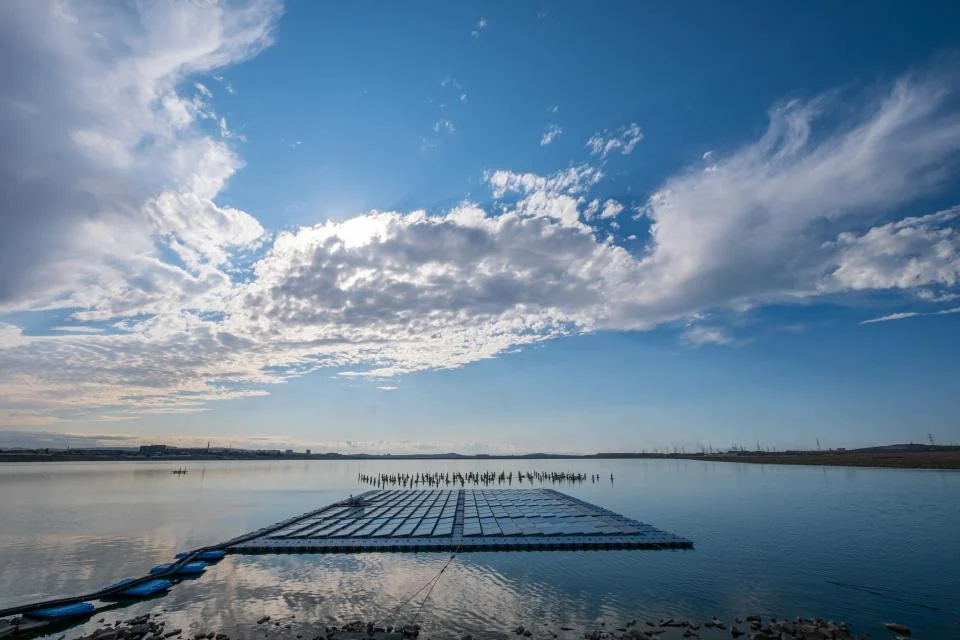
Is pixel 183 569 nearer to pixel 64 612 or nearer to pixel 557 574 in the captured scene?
pixel 64 612

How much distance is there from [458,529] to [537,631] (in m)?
26.2

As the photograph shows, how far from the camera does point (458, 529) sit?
4819 cm

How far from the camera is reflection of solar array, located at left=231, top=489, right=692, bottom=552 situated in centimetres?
4059

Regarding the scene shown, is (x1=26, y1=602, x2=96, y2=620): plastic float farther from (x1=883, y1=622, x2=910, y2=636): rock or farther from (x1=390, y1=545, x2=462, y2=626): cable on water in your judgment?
(x1=883, y1=622, x2=910, y2=636): rock

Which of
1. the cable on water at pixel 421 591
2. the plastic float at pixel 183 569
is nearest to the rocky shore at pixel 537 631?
the cable on water at pixel 421 591

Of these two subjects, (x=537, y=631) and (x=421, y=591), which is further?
(x=421, y=591)

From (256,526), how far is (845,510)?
221ft

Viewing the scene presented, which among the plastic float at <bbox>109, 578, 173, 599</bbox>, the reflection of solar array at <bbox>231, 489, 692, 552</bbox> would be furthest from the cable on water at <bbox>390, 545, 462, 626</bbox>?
the plastic float at <bbox>109, 578, 173, 599</bbox>

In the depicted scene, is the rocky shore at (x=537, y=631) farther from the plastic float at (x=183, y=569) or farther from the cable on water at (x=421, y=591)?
the plastic float at (x=183, y=569)

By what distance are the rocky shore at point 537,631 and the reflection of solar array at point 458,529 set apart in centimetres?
1652

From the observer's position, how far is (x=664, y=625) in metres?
23.5

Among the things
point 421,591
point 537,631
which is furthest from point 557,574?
point 537,631

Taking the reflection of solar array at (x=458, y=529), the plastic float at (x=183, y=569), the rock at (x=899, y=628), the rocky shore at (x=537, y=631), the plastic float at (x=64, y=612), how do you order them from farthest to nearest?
1. the reflection of solar array at (x=458, y=529)
2. the plastic float at (x=183, y=569)
3. the plastic float at (x=64, y=612)
4. the rock at (x=899, y=628)
5. the rocky shore at (x=537, y=631)

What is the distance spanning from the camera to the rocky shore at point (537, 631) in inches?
869
